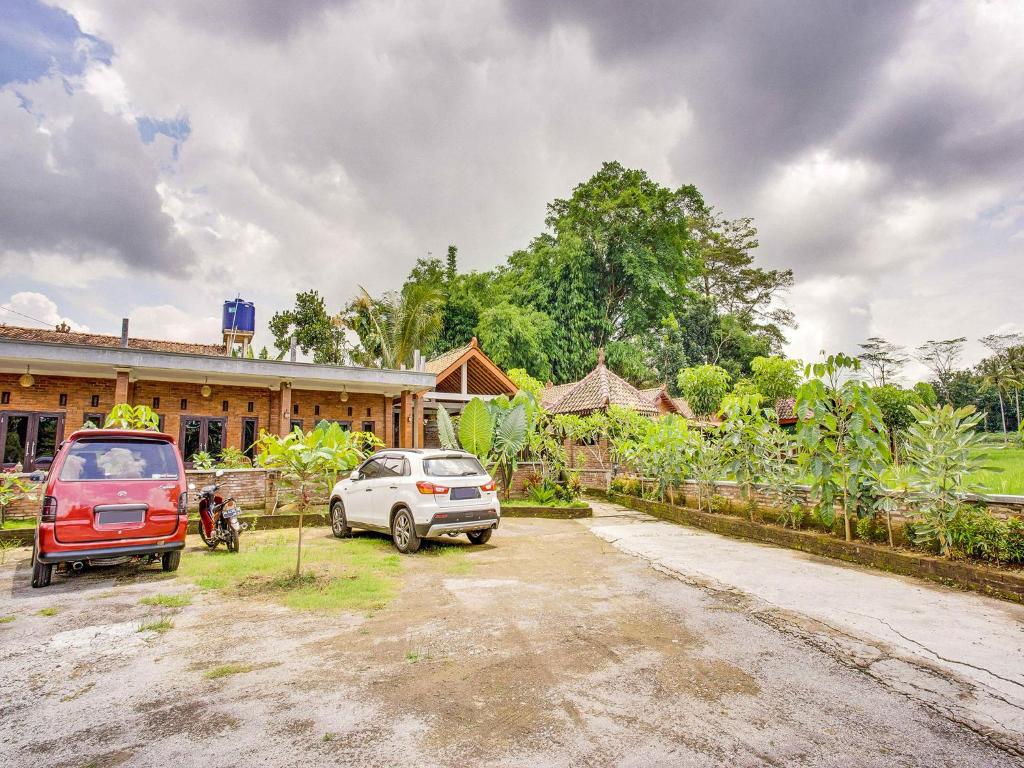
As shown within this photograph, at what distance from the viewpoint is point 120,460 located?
682 centimetres

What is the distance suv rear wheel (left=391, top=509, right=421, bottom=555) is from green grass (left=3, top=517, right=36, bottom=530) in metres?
6.75

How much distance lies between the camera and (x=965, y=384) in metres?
55.8

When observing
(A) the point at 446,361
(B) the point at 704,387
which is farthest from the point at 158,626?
(B) the point at 704,387

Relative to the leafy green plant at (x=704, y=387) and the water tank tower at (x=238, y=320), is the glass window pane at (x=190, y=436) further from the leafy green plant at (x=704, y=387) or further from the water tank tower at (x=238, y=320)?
the leafy green plant at (x=704, y=387)

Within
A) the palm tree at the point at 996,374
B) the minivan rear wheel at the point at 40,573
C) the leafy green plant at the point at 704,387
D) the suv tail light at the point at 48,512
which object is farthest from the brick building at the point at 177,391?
the palm tree at the point at 996,374

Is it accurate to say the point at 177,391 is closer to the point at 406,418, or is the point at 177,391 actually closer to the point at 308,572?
the point at 406,418

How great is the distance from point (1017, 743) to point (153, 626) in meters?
6.37

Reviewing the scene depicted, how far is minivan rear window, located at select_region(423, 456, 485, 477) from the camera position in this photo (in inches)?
340

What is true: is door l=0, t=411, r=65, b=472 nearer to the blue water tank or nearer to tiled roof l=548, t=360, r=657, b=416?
the blue water tank

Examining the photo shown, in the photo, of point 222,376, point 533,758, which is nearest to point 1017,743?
point 533,758

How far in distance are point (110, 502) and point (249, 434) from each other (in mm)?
10761

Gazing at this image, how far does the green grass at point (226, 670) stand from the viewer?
3.90 meters

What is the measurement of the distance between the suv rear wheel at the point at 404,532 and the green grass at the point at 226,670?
428cm

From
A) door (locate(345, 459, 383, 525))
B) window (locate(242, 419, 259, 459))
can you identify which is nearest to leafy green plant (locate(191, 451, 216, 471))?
window (locate(242, 419, 259, 459))
